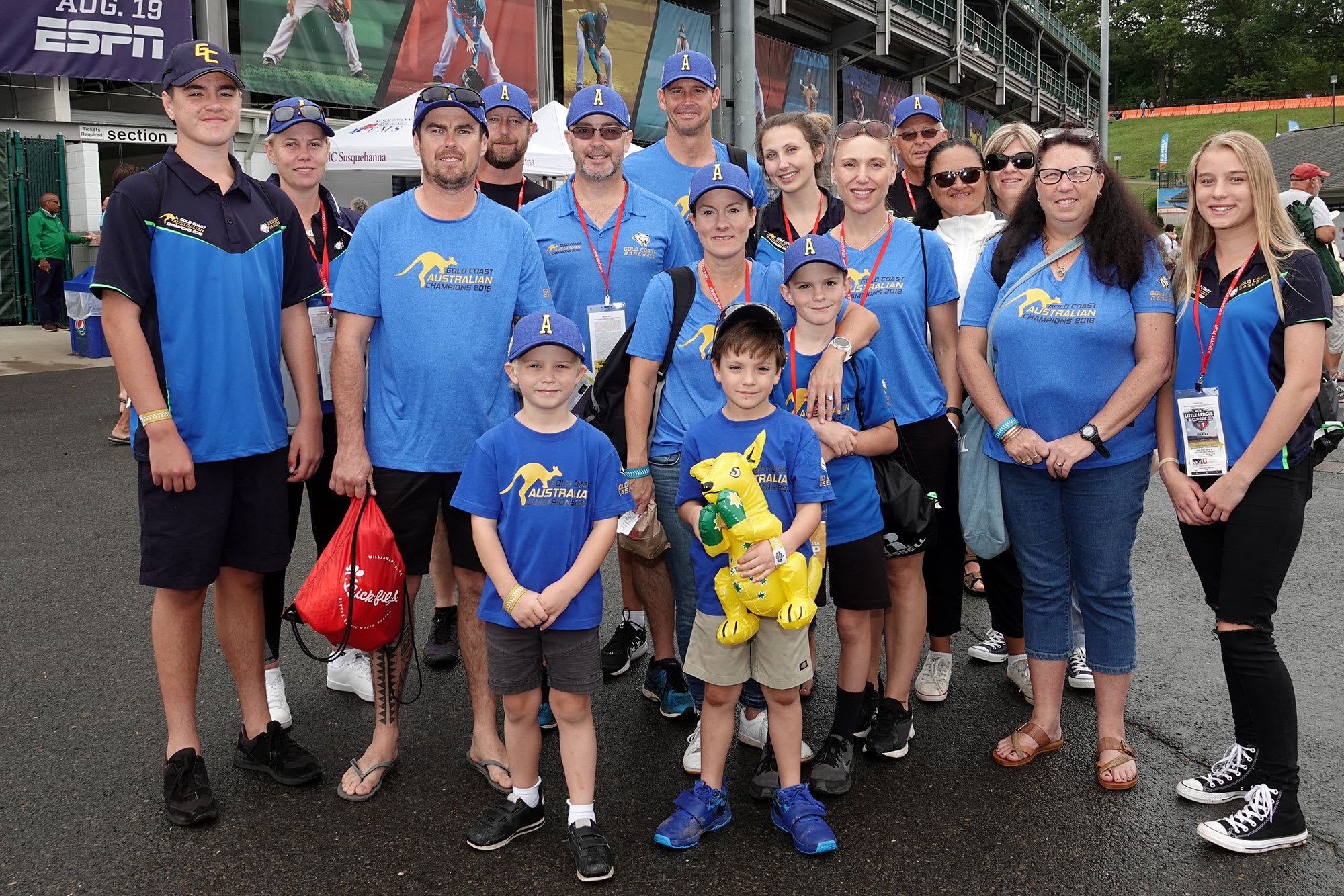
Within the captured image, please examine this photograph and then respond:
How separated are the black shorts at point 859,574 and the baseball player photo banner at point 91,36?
46.4 ft

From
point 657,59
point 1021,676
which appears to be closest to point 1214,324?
point 1021,676

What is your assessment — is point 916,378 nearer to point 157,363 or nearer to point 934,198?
point 934,198

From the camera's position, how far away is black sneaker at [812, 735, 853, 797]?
11.4 ft

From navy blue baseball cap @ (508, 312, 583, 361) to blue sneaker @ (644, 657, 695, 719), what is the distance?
5.39 ft

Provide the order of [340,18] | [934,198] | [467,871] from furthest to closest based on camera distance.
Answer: [340,18] < [934,198] < [467,871]

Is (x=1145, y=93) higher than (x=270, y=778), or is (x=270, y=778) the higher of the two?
(x=1145, y=93)

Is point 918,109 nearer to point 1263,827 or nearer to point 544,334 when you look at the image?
point 544,334

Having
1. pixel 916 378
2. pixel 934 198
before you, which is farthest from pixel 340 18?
pixel 916 378

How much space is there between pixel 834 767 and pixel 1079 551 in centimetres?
116

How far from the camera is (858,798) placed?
3.49 m

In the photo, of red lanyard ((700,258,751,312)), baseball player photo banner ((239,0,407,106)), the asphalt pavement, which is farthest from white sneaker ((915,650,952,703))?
baseball player photo banner ((239,0,407,106))

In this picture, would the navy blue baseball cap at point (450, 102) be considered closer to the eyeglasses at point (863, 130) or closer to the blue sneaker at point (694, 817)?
the eyeglasses at point (863, 130)

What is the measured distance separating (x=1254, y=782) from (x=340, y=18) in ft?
57.6

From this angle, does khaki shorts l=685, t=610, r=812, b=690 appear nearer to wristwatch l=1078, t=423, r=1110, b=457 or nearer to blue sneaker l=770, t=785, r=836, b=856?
blue sneaker l=770, t=785, r=836, b=856
